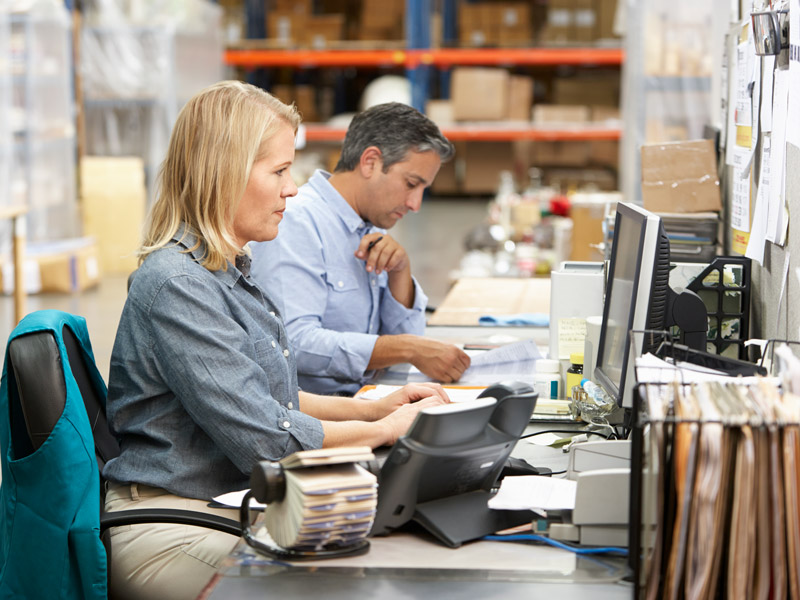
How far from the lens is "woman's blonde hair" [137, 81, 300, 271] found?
1646 mm

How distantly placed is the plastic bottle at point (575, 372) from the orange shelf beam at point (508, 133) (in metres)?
8.12

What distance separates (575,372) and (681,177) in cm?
94

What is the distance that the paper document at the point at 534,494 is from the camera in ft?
4.57

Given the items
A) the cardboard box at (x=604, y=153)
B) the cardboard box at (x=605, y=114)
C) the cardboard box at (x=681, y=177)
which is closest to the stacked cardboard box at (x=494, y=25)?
the cardboard box at (x=605, y=114)

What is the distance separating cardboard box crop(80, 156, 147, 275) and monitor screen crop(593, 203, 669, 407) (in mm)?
6508

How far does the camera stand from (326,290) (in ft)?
8.38

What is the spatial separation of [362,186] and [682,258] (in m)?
0.88

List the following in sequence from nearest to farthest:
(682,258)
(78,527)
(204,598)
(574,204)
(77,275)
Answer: (204,598), (78,527), (682,258), (574,204), (77,275)

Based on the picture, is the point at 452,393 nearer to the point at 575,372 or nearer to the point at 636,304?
the point at 575,372

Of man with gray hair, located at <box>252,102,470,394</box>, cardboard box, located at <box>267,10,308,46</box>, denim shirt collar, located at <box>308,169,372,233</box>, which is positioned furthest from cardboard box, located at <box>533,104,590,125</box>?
denim shirt collar, located at <box>308,169,372,233</box>

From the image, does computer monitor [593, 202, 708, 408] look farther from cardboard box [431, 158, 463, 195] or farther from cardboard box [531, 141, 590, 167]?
cardboard box [431, 158, 463, 195]

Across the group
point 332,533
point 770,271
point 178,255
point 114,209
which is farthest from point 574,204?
point 114,209

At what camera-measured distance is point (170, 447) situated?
164 centimetres

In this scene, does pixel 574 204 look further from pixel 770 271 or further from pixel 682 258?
A: pixel 770 271
